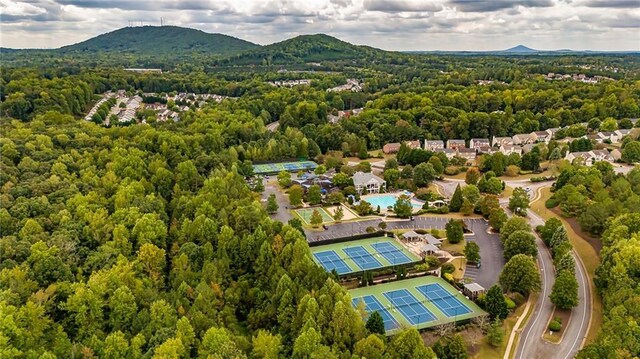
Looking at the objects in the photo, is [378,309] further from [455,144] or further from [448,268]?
[455,144]

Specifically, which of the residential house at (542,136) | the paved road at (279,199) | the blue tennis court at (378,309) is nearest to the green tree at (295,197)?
the paved road at (279,199)

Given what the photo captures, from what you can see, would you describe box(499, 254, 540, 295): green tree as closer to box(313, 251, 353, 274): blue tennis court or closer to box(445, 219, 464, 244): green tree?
box(445, 219, 464, 244): green tree

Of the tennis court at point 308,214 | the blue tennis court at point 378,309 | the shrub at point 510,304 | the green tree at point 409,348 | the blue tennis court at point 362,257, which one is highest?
the green tree at point 409,348

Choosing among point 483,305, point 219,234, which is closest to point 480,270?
point 483,305

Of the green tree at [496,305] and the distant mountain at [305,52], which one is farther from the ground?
the distant mountain at [305,52]

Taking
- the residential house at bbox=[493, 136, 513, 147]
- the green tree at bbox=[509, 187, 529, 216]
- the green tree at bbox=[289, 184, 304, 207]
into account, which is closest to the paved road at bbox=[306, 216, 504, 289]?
the green tree at bbox=[509, 187, 529, 216]

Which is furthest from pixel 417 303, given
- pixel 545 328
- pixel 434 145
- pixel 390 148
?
pixel 434 145

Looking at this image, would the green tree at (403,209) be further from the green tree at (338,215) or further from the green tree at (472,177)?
the green tree at (472,177)
